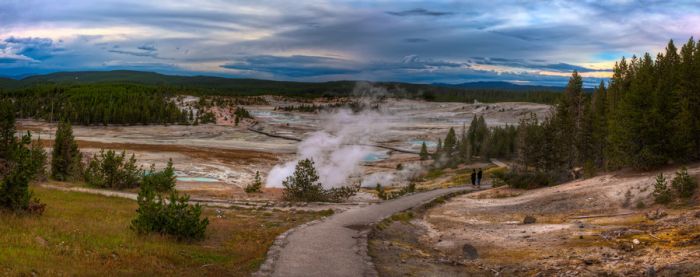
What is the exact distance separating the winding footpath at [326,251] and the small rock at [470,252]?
388 centimetres

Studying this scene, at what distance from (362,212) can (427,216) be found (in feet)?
15.5

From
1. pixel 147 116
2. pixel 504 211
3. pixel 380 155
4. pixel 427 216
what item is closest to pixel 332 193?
pixel 427 216

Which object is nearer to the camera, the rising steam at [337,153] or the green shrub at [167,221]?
the green shrub at [167,221]

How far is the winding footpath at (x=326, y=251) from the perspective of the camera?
15.7 m

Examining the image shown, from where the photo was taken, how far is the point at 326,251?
742 inches

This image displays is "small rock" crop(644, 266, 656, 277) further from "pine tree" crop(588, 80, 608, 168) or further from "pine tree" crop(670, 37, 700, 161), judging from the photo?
"pine tree" crop(588, 80, 608, 168)

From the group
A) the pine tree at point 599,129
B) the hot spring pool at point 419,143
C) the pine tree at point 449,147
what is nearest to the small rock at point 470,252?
the pine tree at point 599,129

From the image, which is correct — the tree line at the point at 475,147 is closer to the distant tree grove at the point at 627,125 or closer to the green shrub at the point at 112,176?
the distant tree grove at the point at 627,125

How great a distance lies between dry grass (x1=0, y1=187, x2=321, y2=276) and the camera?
13.2 metres

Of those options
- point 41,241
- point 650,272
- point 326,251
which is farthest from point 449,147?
point 41,241

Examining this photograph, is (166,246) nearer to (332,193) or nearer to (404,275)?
(404,275)

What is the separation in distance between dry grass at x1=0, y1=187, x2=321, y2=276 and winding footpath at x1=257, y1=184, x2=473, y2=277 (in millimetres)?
840

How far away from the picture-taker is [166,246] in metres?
17.6

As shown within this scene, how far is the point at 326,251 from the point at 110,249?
22.4 feet
